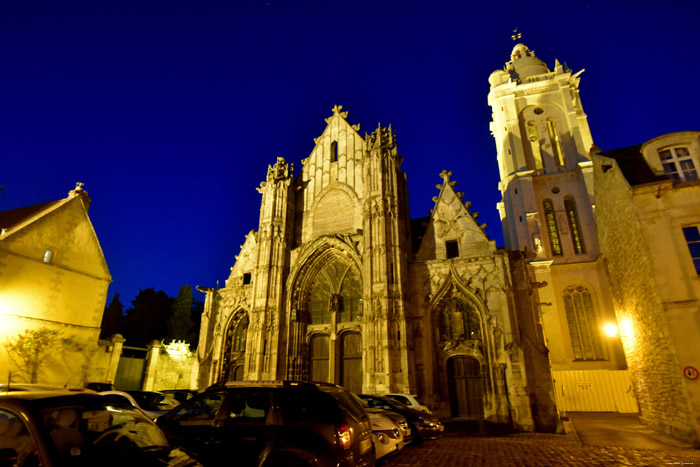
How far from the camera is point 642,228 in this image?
1213 centimetres

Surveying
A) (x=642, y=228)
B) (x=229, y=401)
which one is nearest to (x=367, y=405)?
(x=229, y=401)

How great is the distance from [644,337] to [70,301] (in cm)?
2387

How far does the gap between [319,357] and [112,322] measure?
82.1 ft

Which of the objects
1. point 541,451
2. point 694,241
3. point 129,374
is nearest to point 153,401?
point 541,451

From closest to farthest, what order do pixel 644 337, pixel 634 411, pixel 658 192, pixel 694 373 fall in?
pixel 694 373, pixel 658 192, pixel 644 337, pixel 634 411

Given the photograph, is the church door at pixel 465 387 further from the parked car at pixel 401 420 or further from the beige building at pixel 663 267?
the parked car at pixel 401 420

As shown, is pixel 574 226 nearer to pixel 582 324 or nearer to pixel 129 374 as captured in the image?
pixel 582 324

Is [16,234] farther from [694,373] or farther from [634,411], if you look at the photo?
[634,411]

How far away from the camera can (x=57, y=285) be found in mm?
16609

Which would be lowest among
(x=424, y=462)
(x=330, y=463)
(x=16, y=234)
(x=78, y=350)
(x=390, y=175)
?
(x=424, y=462)

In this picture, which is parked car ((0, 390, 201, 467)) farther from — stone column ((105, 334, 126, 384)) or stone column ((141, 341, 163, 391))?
stone column ((141, 341, 163, 391))

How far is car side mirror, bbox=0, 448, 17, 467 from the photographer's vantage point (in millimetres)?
2666

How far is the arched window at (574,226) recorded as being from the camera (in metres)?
25.4

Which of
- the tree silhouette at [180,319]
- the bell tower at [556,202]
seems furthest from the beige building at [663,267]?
the tree silhouette at [180,319]
